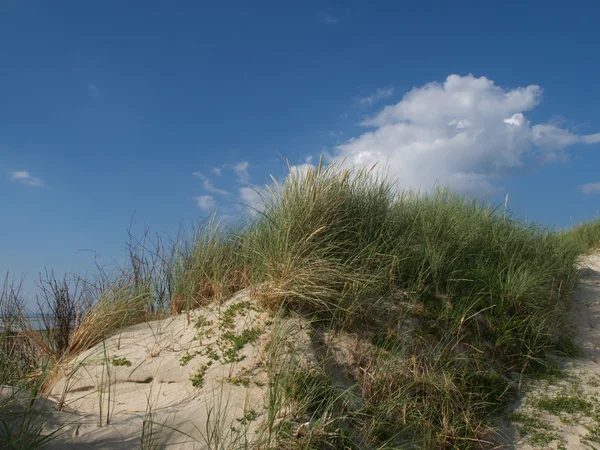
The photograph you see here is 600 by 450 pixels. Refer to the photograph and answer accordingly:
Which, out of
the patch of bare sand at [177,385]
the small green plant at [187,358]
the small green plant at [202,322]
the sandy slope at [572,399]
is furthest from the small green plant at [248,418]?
the sandy slope at [572,399]

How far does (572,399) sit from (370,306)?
268cm

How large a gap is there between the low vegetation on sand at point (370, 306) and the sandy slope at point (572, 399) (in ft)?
0.75

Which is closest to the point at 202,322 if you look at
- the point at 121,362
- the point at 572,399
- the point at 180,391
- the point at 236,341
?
the point at 236,341

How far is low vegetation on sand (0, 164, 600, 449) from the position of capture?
4156 millimetres

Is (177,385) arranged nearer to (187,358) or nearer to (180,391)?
(180,391)

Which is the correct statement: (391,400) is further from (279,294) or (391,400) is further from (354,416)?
(279,294)

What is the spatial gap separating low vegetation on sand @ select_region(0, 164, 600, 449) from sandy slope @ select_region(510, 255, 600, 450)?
23cm

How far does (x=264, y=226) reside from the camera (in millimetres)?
6672

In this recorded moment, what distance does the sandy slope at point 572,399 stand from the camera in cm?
472

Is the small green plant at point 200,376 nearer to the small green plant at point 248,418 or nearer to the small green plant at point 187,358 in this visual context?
the small green plant at point 187,358

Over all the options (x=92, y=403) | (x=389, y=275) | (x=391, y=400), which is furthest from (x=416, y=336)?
(x=92, y=403)

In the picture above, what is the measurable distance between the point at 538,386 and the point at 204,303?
448 centimetres

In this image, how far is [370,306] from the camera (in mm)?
5281

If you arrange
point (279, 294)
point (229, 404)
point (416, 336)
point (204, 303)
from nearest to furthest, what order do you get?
point (229, 404)
point (279, 294)
point (416, 336)
point (204, 303)
